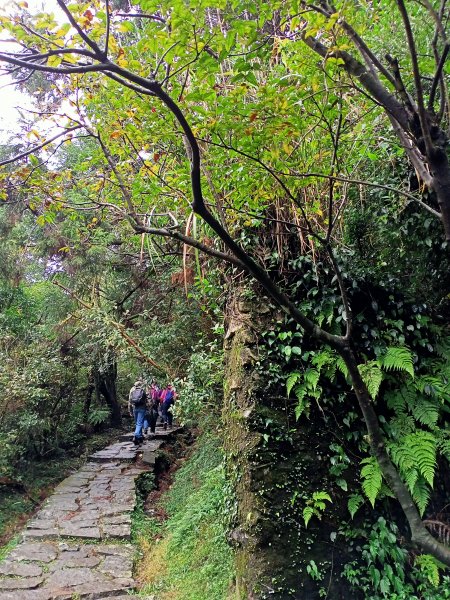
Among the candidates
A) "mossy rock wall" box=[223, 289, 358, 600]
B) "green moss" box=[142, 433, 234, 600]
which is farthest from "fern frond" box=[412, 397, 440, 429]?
"green moss" box=[142, 433, 234, 600]

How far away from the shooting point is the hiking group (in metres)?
8.78

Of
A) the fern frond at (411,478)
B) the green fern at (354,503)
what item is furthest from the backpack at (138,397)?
the fern frond at (411,478)

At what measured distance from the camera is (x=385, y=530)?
3.36 meters

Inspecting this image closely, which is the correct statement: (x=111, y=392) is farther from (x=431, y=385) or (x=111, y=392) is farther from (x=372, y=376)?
(x=431, y=385)

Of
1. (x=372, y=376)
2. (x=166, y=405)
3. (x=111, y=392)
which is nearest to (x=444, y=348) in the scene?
(x=372, y=376)

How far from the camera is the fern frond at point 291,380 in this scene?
143 inches

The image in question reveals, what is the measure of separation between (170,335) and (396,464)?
410 cm

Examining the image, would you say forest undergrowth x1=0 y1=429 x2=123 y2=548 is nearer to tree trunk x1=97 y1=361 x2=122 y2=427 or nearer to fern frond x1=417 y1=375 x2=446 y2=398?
tree trunk x1=97 y1=361 x2=122 y2=427

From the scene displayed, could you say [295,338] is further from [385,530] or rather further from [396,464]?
[385,530]

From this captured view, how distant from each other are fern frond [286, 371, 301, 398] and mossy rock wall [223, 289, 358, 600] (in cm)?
20

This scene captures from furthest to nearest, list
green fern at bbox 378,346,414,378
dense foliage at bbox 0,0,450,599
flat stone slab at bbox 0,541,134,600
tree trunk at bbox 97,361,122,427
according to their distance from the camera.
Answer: tree trunk at bbox 97,361,122,427 < flat stone slab at bbox 0,541,134,600 < green fern at bbox 378,346,414,378 < dense foliage at bbox 0,0,450,599

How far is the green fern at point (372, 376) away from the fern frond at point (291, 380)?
0.55m

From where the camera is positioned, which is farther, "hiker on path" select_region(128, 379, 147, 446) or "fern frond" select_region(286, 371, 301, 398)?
"hiker on path" select_region(128, 379, 147, 446)

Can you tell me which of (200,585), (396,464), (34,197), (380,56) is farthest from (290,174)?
(200,585)
